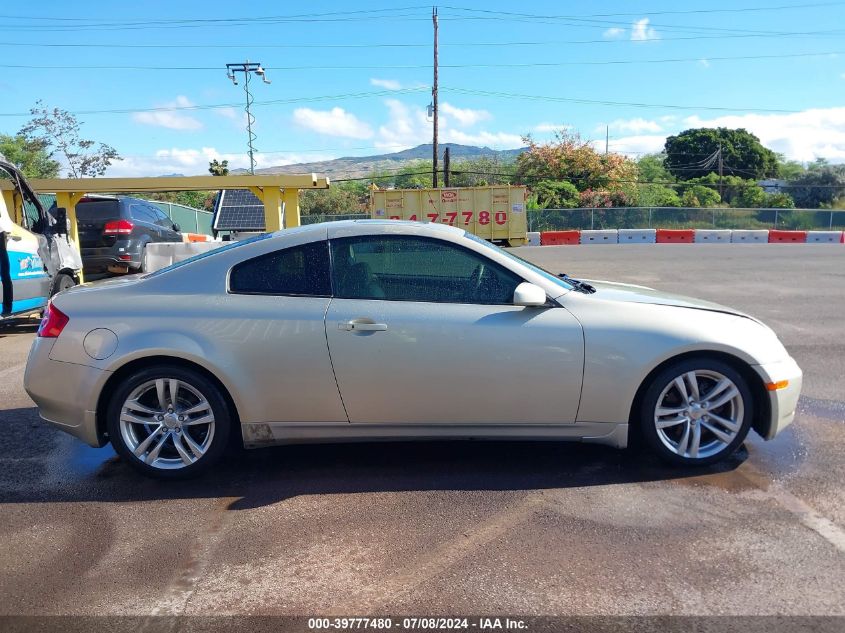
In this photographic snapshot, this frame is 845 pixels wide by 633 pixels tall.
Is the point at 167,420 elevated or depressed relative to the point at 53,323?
depressed

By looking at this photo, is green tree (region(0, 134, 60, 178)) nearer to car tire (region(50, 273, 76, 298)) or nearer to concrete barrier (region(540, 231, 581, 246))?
concrete barrier (region(540, 231, 581, 246))

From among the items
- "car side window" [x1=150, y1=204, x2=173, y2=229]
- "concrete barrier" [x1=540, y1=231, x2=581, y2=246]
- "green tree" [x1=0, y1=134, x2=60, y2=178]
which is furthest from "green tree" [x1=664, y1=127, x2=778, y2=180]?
"car side window" [x1=150, y1=204, x2=173, y2=229]

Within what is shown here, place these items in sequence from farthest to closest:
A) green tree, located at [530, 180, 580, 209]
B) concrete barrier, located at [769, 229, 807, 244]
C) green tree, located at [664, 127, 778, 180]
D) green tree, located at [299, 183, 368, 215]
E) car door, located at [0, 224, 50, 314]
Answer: green tree, located at [664, 127, 778, 180] < green tree, located at [299, 183, 368, 215] < green tree, located at [530, 180, 580, 209] < concrete barrier, located at [769, 229, 807, 244] < car door, located at [0, 224, 50, 314]

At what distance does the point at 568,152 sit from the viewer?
51594mm

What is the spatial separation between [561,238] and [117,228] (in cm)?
2221

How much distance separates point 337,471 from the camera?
4277 mm

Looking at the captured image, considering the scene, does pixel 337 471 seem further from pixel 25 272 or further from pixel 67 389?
pixel 25 272

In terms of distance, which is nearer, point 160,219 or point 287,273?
point 287,273

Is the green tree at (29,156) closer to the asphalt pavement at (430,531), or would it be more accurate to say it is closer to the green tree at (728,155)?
the asphalt pavement at (430,531)

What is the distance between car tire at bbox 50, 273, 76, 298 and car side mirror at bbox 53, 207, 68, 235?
58 centimetres

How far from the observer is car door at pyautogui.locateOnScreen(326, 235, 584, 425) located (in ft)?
12.8

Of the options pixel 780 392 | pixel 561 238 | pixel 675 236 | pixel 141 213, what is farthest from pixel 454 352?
pixel 675 236

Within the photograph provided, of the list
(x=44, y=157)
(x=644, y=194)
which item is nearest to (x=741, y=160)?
(x=644, y=194)

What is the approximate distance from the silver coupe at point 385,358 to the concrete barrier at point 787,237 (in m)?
30.3
